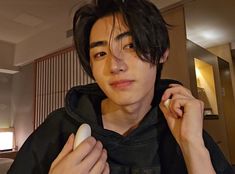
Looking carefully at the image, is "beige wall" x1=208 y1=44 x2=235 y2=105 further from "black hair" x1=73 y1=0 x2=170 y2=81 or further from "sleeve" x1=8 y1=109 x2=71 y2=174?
"sleeve" x1=8 y1=109 x2=71 y2=174

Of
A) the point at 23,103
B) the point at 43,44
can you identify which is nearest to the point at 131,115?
the point at 43,44

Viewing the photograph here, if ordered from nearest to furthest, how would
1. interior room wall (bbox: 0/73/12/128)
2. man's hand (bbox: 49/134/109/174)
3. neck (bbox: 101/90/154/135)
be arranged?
man's hand (bbox: 49/134/109/174)
neck (bbox: 101/90/154/135)
interior room wall (bbox: 0/73/12/128)

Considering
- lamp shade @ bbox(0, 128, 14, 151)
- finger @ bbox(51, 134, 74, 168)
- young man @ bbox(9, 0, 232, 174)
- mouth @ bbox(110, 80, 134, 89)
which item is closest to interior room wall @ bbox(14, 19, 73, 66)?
lamp shade @ bbox(0, 128, 14, 151)

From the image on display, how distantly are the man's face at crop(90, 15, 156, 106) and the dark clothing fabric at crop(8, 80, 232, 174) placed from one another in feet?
0.33

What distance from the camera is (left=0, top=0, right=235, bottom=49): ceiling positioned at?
139 cm

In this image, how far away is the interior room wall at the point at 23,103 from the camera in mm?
2979

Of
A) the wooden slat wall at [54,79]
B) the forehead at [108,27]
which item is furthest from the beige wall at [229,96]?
the wooden slat wall at [54,79]

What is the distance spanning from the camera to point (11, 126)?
10.7 ft

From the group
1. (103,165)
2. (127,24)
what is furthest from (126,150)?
(127,24)

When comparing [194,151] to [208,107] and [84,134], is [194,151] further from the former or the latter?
[208,107]

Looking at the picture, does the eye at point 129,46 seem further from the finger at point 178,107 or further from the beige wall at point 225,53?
the beige wall at point 225,53

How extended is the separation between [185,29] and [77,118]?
1168mm

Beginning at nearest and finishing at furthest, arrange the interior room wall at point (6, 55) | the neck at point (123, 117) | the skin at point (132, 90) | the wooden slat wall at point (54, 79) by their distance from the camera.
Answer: the skin at point (132, 90) → the neck at point (123, 117) → the wooden slat wall at point (54, 79) → the interior room wall at point (6, 55)

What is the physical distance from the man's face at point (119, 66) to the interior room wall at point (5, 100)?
125 inches
